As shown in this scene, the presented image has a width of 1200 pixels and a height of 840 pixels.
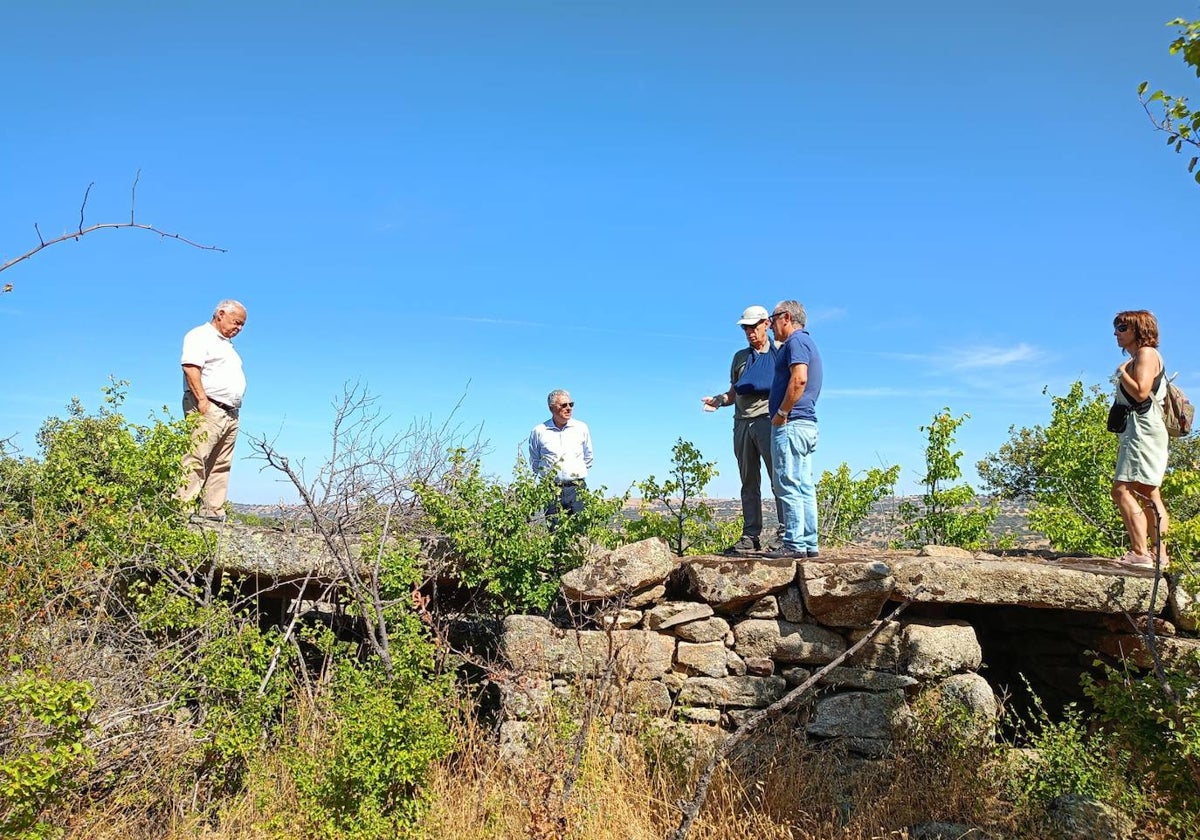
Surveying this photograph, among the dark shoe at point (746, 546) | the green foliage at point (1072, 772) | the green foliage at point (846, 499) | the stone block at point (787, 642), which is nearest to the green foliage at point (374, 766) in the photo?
the stone block at point (787, 642)

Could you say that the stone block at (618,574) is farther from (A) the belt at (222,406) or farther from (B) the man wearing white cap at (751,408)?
(A) the belt at (222,406)

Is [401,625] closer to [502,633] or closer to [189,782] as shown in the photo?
[502,633]

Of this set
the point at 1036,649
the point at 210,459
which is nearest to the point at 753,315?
the point at 1036,649

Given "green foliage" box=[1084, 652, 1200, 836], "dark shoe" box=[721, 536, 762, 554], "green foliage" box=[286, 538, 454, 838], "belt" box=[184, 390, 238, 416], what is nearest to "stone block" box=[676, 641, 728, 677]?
"dark shoe" box=[721, 536, 762, 554]

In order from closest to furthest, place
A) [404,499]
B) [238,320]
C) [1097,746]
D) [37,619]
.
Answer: [37,619]
[1097,746]
[238,320]
[404,499]

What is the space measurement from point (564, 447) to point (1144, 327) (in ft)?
14.8

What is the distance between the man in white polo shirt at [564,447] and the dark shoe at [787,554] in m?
1.65

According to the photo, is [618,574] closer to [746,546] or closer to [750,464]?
[746,546]

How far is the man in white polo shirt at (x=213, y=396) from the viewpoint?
6.81m

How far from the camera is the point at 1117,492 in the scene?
6.18 metres

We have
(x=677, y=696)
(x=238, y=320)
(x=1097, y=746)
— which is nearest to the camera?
(x=1097, y=746)

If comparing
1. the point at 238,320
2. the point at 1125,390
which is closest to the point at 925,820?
the point at 1125,390

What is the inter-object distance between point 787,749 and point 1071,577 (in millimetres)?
2387

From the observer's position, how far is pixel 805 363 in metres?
6.34
